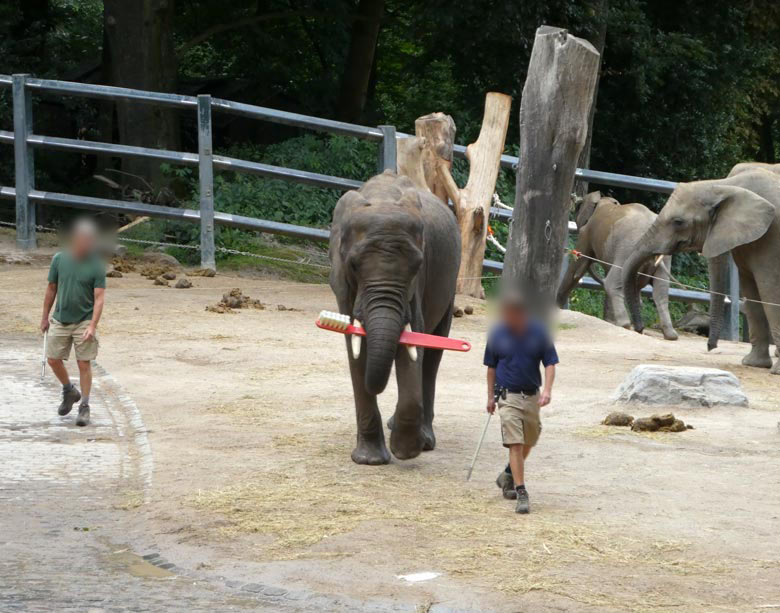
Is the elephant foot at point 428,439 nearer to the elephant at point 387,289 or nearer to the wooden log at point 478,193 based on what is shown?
the elephant at point 387,289

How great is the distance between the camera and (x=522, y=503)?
23.2 ft

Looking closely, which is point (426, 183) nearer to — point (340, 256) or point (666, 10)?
point (340, 256)

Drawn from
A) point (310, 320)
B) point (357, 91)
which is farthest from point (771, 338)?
point (357, 91)

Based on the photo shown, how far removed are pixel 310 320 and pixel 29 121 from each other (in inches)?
221

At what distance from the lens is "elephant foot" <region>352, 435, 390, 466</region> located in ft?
26.8

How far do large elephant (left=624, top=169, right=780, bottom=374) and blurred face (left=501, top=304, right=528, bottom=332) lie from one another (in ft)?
21.0

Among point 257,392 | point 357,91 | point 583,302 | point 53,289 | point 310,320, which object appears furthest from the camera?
point 357,91

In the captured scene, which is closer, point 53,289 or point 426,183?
point 53,289

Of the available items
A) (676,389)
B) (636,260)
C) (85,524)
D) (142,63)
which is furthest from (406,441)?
(142,63)

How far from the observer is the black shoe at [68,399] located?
943 cm

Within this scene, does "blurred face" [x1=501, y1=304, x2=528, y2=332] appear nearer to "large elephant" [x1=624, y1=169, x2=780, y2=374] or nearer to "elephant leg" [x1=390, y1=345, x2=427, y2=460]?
"elephant leg" [x1=390, y1=345, x2=427, y2=460]

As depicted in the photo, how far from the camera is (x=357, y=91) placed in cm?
2605

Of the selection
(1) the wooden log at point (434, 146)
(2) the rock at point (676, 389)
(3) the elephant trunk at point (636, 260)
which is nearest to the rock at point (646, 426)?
(2) the rock at point (676, 389)

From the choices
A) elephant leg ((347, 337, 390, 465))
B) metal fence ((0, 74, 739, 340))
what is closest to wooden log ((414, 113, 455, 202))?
metal fence ((0, 74, 739, 340))
